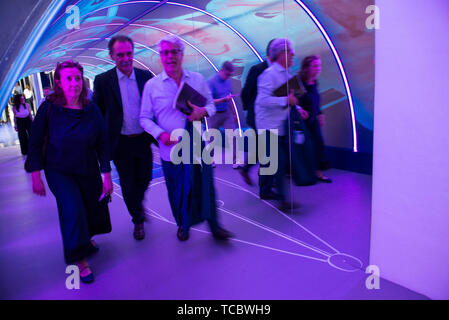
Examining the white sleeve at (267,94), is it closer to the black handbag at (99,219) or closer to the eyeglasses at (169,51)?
the eyeglasses at (169,51)

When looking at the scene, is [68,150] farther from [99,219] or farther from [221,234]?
[221,234]

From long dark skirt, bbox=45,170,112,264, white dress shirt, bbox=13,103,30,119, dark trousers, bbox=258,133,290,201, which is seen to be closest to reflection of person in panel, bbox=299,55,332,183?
dark trousers, bbox=258,133,290,201

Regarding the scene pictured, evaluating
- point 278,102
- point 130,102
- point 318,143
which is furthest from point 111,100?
point 318,143

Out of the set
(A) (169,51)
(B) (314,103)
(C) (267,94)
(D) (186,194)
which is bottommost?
(D) (186,194)

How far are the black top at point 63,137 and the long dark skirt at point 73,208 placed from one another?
0.28 feet

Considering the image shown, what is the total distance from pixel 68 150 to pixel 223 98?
82.3 inches

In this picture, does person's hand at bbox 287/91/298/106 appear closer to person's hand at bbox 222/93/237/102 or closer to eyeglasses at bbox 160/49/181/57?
person's hand at bbox 222/93/237/102

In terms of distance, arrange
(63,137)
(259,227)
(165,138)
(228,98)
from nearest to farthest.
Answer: (63,137), (165,138), (259,227), (228,98)

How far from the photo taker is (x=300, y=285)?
7.71ft

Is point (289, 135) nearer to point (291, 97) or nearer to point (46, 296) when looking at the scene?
point (291, 97)

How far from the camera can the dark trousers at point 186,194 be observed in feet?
9.72

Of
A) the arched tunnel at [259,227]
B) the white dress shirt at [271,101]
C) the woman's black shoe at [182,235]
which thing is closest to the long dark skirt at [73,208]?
the arched tunnel at [259,227]

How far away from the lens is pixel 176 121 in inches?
114

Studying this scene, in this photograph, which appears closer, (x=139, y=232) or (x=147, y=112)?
(x=147, y=112)
